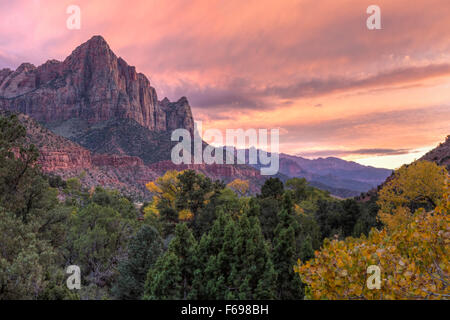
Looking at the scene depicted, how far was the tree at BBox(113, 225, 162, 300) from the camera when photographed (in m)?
17.2

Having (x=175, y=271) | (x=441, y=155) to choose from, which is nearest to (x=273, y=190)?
(x=175, y=271)

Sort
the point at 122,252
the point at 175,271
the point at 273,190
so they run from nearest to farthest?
the point at 175,271 → the point at 122,252 → the point at 273,190

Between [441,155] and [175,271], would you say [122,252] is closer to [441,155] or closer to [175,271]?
[175,271]

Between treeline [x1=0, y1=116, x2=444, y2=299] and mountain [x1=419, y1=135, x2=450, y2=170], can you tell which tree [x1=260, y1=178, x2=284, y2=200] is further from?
mountain [x1=419, y1=135, x2=450, y2=170]

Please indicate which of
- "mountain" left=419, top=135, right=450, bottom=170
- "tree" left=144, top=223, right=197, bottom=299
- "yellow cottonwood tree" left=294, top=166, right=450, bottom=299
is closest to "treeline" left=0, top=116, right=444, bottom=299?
"tree" left=144, top=223, right=197, bottom=299

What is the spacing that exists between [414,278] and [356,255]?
1.33 meters

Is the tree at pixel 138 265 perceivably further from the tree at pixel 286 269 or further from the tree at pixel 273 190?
the tree at pixel 273 190

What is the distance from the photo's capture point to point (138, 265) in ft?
59.2

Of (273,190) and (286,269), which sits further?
(273,190)

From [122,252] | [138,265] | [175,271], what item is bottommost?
[122,252]

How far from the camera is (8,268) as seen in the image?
8953mm

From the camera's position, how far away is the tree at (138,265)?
17.2 m

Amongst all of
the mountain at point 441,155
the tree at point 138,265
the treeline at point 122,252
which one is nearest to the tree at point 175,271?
the treeline at point 122,252
